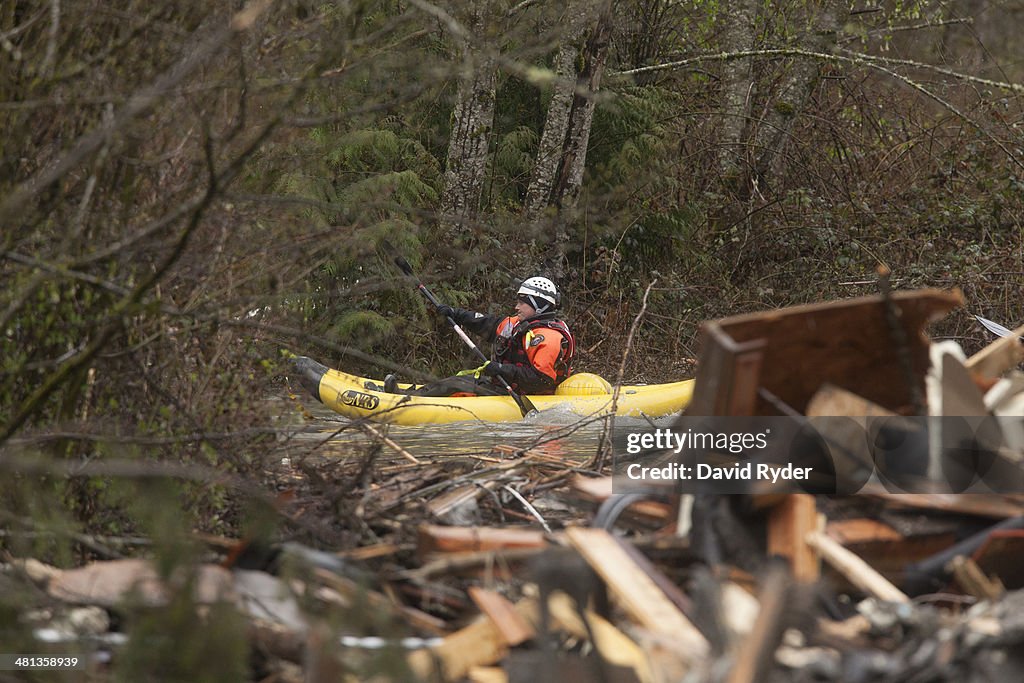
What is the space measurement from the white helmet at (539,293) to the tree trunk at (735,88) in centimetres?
635

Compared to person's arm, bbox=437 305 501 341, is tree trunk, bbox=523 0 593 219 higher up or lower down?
higher up

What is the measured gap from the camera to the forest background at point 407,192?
3393 millimetres

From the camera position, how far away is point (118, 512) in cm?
410

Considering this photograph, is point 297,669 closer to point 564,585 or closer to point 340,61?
point 564,585

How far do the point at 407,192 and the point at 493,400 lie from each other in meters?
4.06

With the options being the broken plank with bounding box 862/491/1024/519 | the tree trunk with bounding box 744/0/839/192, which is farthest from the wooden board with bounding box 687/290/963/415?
the tree trunk with bounding box 744/0/839/192

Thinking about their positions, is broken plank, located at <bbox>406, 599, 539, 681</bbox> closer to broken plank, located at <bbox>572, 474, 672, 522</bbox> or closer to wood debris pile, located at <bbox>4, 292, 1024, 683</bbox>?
wood debris pile, located at <bbox>4, 292, 1024, 683</bbox>

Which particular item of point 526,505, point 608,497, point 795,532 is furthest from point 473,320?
point 795,532

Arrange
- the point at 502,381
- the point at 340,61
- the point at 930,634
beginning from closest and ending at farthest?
the point at 930,634 → the point at 340,61 → the point at 502,381

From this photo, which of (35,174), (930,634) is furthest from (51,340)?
(930,634)

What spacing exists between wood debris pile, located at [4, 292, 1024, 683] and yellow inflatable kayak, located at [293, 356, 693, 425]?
5697 mm

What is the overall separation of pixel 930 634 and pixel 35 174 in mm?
2993

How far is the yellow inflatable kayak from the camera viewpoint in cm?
998

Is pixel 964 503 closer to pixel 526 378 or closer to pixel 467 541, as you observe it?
pixel 467 541
